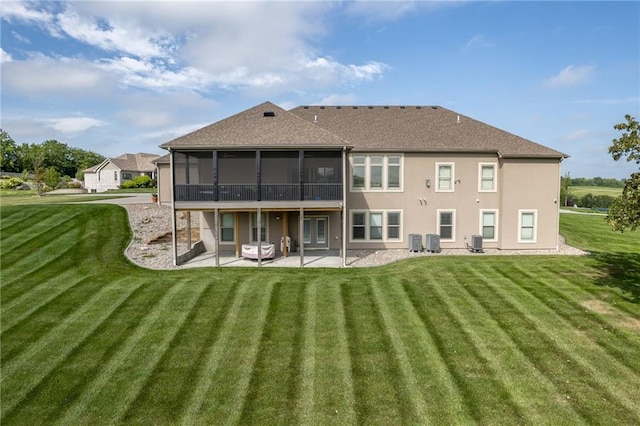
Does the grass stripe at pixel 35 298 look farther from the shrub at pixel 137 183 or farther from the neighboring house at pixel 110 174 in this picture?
the neighboring house at pixel 110 174

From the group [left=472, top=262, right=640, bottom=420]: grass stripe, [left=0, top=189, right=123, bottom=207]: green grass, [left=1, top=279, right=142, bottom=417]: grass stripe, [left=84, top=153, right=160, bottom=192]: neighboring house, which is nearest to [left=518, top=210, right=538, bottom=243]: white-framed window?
[left=472, top=262, right=640, bottom=420]: grass stripe

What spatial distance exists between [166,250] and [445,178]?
15.0 m

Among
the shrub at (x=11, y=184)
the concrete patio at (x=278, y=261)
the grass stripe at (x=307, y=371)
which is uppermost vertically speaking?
the shrub at (x=11, y=184)

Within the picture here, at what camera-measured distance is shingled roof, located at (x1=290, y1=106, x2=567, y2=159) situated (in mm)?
19047

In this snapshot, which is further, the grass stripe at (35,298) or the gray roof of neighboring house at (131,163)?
the gray roof of neighboring house at (131,163)

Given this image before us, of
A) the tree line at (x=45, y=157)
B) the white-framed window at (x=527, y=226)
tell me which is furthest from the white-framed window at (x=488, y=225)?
the tree line at (x=45, y=157)

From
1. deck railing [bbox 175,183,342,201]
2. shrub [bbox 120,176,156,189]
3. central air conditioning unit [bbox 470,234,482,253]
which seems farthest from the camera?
shrub [bbox 120,176,156,189]

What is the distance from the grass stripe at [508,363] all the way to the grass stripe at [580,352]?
1.03 m

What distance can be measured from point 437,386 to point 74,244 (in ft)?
57.9

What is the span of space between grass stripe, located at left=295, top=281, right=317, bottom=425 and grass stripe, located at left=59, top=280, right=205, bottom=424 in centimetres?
353

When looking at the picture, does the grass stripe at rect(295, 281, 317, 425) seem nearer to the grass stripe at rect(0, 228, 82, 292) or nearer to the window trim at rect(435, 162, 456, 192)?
the grass stripe at rect(0, 228, 82, 292)

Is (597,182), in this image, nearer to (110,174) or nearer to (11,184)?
(110,174)

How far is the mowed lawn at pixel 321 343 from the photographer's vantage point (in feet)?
24.1

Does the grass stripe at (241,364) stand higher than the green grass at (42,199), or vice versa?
the green grass at (42,199)
